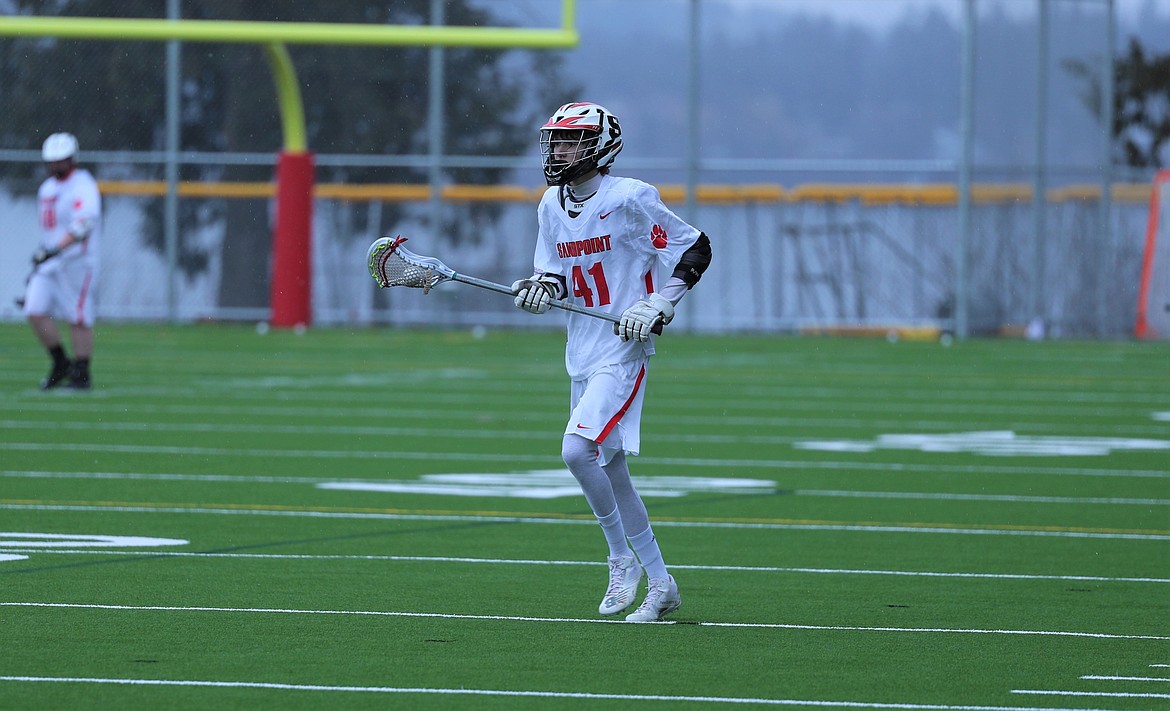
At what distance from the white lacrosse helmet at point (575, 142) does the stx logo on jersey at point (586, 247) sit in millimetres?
243

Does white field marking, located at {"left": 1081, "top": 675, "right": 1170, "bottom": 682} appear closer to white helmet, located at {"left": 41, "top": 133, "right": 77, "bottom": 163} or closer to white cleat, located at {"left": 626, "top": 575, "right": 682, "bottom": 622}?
white cleat, located at {"left": 626, "top": 575, "right": 682, "bottom": 622}

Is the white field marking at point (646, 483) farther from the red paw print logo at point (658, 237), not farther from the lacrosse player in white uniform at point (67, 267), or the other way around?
the lacrosse player in white uniform at point (67, 267)

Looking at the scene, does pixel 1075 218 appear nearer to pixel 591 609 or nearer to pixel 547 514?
pixel 547 514

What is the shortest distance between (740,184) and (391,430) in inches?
724

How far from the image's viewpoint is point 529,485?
11.8 metres

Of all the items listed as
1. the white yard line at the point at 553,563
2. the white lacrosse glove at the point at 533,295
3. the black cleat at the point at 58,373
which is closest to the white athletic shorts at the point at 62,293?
the black cleat at the point at 58,373

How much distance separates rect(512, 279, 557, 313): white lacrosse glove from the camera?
7387 millimetres

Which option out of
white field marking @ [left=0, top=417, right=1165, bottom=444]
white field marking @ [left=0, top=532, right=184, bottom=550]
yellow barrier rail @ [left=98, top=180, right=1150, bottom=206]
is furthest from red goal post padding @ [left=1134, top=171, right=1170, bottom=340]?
white field marking @ [left=0, top=532, right=184, bottom=550]

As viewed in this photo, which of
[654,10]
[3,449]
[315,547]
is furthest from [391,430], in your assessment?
[654,10]

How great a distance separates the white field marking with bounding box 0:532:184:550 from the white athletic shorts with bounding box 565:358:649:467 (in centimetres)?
258

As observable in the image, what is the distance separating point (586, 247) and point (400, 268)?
0.81m

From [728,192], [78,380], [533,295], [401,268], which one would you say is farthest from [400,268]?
[728,192]

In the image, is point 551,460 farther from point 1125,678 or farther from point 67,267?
point 1125,678

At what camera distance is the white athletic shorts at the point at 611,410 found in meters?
7.30
